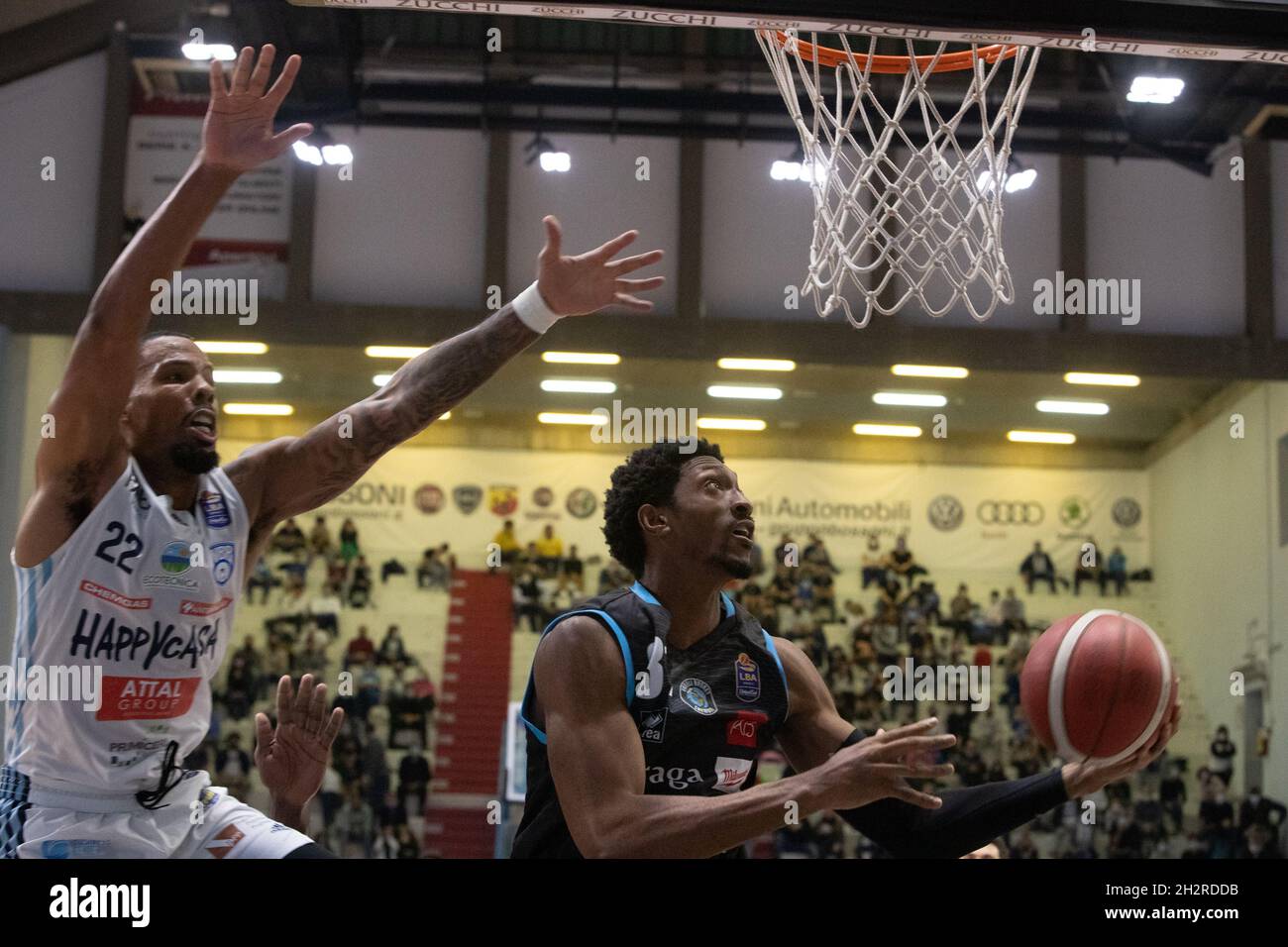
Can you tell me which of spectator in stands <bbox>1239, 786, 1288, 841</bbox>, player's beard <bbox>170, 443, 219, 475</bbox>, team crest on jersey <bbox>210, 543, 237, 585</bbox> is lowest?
spectator in stands <bbox>1239, 786, 1288, 841</bbox>

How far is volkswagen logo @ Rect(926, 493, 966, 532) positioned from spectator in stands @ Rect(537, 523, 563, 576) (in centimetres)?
451

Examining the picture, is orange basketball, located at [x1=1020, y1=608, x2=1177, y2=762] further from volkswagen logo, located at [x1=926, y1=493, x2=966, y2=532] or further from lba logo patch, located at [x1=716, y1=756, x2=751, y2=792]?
volkswagen logo, located at [x1=926, y1=493, x2=966, y2=532]

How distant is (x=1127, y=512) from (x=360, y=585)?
30.9 feet

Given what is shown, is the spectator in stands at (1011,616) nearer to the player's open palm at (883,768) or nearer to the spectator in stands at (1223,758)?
the spectator in stands at (1223,758)

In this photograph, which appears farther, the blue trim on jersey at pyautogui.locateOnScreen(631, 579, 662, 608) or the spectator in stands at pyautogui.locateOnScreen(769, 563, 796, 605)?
the spectator in stands at pyautogui.locateOnScreen(769, 563, 796, 605)

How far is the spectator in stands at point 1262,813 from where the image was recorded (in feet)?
47.5

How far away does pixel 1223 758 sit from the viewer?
15.4m

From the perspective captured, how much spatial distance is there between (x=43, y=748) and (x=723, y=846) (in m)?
1.78

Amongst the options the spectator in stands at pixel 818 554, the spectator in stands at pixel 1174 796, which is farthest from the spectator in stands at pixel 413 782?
the spectator in stands at pixel 1174 796

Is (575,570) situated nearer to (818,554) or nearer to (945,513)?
(818,554)

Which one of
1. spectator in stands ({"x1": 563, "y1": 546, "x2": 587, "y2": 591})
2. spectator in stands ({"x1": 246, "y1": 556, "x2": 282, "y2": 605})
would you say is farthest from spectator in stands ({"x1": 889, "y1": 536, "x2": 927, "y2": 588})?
spectator in stands ({"x1": 246, "y1": 556, "x2": 282, "y2": 605})

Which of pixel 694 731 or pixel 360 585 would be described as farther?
pixel 360 585

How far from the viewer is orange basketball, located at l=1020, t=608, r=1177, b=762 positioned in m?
4.10

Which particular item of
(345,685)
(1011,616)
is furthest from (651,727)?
(1011,616)
